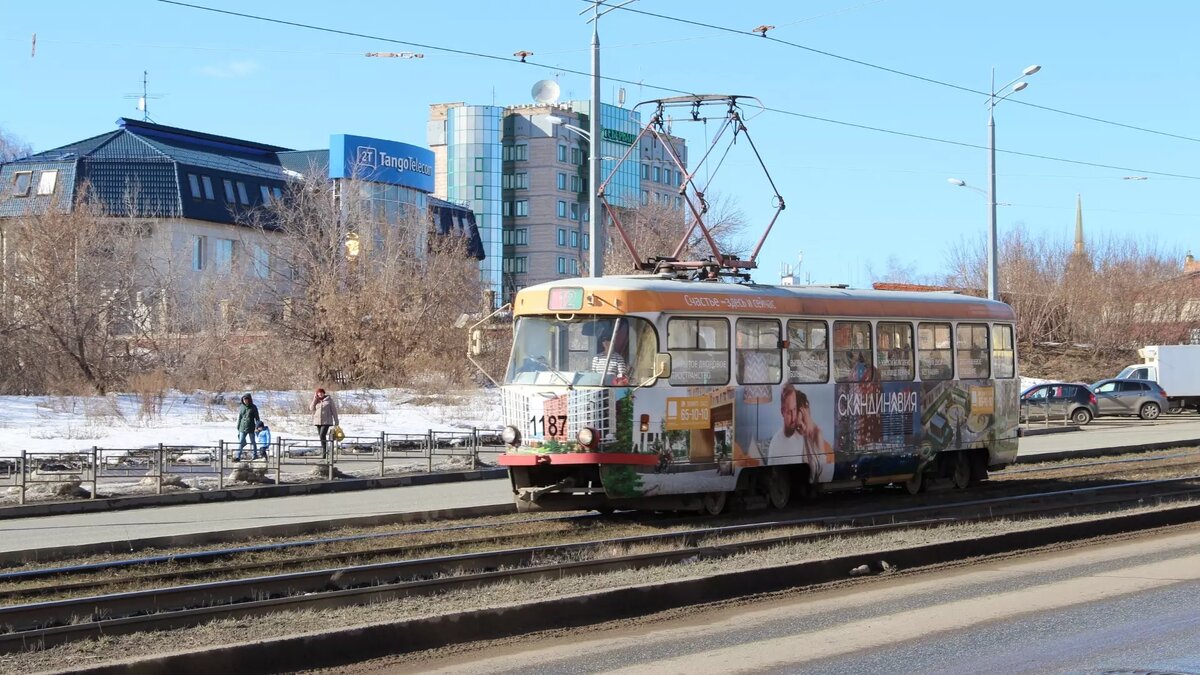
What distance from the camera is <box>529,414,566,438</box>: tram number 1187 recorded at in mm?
15930

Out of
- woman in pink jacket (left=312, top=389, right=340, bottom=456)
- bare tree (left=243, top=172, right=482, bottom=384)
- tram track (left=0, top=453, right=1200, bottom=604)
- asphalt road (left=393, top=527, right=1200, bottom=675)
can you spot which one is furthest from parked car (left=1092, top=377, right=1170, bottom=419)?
asphalt road (left=393, top=527, right=1200, bottom=675)

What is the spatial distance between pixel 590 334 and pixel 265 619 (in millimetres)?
6932

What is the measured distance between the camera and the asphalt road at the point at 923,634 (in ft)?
29.1

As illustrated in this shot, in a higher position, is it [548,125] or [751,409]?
[548,125]

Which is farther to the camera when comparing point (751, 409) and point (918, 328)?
point (918, 328)

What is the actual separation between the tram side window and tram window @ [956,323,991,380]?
5.07 metres

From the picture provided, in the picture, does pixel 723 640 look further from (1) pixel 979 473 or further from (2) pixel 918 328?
(1) pixel 979 473

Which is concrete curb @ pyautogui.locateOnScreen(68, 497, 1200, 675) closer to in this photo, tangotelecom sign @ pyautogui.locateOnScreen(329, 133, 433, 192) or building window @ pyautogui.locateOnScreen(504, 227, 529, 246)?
tangotelecom sign @ pyautogui.locateOnScreen(329, 133, 433, 192)

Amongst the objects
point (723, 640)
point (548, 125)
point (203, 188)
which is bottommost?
point (723, 640)

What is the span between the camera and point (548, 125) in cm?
11850

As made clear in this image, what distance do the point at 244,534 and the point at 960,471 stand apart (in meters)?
10.9

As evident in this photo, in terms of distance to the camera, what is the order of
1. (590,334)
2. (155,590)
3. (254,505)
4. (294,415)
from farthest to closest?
(294,415), (254,505), (590,334), (155,590)

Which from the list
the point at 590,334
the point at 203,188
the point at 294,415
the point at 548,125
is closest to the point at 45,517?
the point at 590,334

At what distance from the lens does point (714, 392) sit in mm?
16578
